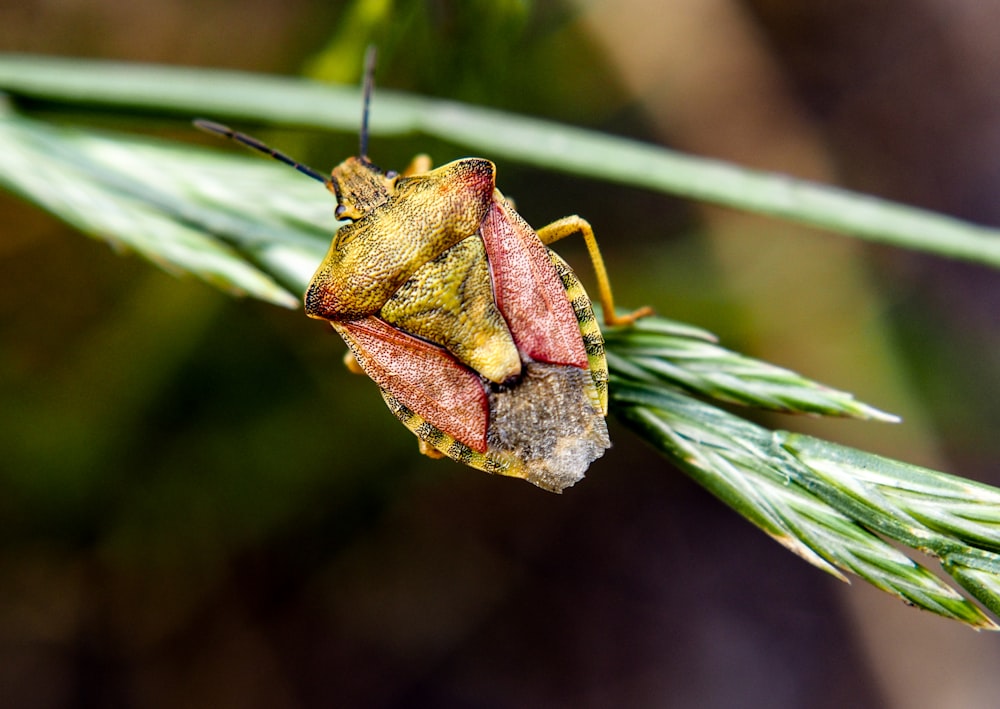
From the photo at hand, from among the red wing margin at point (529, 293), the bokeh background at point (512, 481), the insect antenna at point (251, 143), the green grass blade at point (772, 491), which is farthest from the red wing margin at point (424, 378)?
the bokeh background at point (512, 481)

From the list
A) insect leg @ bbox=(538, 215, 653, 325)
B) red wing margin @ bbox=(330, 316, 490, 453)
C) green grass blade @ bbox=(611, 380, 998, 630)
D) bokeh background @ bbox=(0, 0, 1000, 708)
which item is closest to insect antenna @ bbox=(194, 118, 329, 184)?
red wing margin @ bbox=(330, 316, 490, 453)

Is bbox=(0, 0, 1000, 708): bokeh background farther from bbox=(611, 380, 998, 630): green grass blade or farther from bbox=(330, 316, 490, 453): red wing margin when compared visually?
bbox=(611, 380, 998, 630): green grass blade

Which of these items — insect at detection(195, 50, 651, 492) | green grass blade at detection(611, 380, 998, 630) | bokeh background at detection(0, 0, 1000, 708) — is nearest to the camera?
green grass blade at detection(611, 380, 998, 630)

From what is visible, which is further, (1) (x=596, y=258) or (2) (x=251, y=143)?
(2) (x=251, y=143)

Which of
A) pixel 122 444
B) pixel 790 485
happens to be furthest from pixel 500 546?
pixel 790 485

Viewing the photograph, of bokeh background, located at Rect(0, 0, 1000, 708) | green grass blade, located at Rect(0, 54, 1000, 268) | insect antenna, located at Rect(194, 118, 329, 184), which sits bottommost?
bokeh background, located at Rect(0, 0, 1000, 708)

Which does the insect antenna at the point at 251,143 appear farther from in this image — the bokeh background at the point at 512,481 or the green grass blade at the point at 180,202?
the bokeh background at the point at 512,481

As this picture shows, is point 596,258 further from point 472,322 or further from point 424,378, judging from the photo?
point 424,378

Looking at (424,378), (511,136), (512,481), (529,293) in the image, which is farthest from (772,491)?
(512,481)
